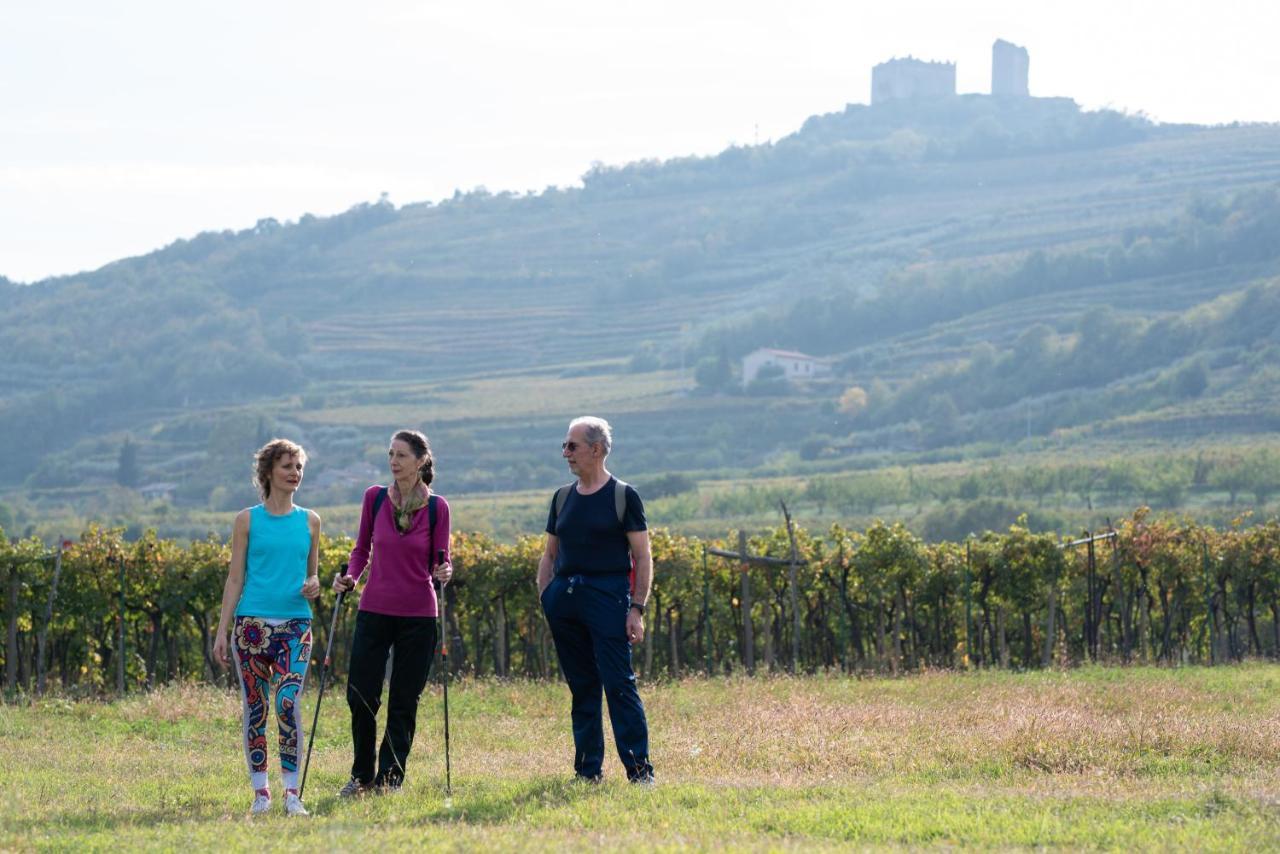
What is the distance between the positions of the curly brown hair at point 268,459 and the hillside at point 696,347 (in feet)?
268

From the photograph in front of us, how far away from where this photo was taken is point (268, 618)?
24.2 feet

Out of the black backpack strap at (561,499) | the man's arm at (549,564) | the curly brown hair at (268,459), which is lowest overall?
the man's arm at (549,564)

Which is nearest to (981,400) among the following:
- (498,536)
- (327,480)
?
(327,480)

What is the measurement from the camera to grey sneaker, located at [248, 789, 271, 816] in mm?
7277

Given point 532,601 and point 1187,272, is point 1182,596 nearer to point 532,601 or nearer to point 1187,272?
point 532,601

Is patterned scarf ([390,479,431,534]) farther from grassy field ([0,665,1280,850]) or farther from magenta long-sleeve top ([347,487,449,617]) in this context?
grassy field ([0,665,1280,850])

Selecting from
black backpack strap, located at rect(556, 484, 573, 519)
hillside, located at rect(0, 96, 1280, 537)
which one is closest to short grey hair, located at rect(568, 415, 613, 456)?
black backpack strap, located at rect(556, 484, 573, 519)

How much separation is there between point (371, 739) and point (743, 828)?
211 cm

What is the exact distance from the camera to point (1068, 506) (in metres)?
66.0

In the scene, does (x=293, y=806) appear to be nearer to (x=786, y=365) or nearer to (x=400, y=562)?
(x=400, y=562)

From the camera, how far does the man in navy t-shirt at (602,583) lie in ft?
25.6

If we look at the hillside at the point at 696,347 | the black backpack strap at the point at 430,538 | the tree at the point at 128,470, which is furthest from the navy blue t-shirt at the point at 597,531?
the tree at the point at 128,470

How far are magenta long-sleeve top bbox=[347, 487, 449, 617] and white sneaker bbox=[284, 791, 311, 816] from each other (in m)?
0.96

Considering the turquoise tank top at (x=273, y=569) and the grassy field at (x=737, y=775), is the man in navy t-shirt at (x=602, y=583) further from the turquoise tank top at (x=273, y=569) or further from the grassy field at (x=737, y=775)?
the turquoise tank top at (x=273, y=569)
